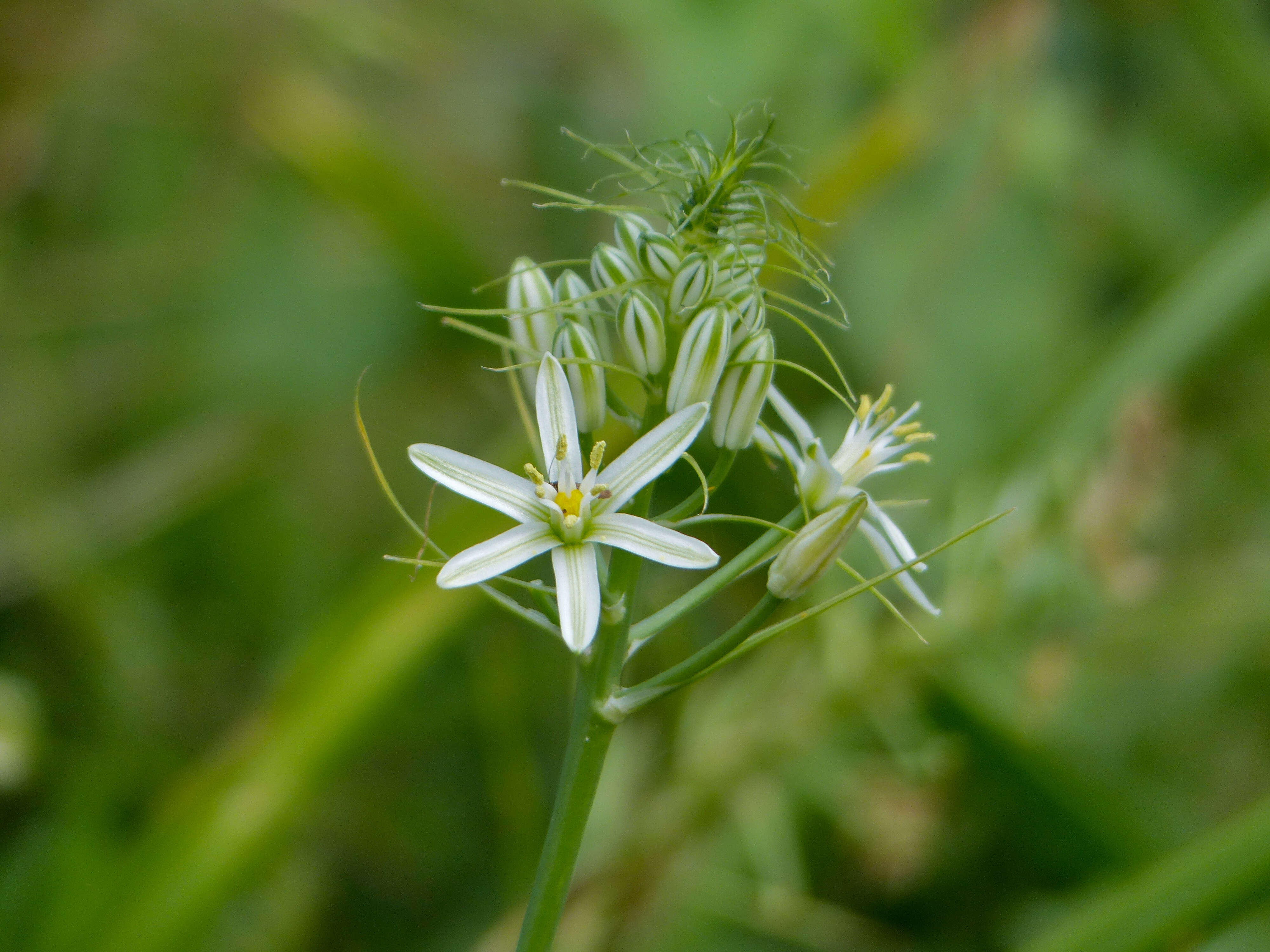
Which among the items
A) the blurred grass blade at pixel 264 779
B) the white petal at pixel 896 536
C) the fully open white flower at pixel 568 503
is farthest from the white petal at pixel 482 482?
the blurred grass blade at pixel 264 779

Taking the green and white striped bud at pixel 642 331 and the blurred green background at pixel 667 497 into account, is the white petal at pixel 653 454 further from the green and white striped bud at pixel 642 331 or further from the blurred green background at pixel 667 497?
the blurred green background at pixel 667 497

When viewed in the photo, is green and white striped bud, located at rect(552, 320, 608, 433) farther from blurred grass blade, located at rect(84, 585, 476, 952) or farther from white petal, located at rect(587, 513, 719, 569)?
blurred grass blade, located at rect(84, 585, 476, 952)

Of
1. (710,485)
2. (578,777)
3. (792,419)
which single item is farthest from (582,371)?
(578,777)

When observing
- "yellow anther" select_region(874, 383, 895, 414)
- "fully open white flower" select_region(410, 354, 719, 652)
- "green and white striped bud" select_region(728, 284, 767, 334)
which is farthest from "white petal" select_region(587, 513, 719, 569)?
"yellow anther" select_region(874, 383, 895, 414)

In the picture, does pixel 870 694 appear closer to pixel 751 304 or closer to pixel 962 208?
pixel 751 304

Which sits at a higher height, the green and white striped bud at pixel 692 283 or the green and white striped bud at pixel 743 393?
the green and white striped bud at pixel 692 283

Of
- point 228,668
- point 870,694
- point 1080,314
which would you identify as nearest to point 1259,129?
point 1080,314
